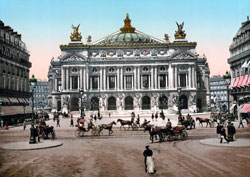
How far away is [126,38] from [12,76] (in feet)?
191

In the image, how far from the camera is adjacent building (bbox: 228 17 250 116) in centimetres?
4459

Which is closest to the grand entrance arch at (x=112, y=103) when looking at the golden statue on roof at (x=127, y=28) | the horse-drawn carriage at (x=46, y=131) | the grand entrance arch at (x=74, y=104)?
the grand entrance arch at (x=74, y=104)

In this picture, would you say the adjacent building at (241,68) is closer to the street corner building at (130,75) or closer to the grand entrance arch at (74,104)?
the street corner building at (130,75)

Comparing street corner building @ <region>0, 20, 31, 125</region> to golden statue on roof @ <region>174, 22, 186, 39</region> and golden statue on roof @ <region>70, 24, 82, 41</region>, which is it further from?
golden statue on roof @ <region>174, 22, 186, 39</region>

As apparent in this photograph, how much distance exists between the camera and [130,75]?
85.9 metres

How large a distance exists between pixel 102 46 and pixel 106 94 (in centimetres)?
1606

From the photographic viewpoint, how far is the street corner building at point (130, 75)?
3280 inches

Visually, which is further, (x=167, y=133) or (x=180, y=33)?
(x=180, y=33)

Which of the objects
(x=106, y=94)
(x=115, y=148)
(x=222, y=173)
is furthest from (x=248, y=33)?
(x=106, y=94)

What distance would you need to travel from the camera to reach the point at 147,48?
290 ft

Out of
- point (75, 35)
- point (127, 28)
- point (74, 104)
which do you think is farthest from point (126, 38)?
point (74, 104)

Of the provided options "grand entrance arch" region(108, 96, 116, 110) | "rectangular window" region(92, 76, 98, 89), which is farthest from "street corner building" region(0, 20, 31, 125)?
"grand entrance arch" region(108, 96, 116, 110)

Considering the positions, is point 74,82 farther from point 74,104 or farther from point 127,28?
point 127,28

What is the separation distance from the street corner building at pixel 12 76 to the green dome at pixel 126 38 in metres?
48.0
